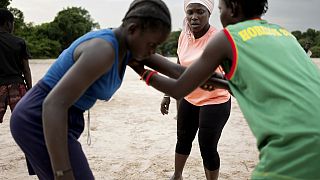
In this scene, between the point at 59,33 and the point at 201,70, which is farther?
the point at 59,33

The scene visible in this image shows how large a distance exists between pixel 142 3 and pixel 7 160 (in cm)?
376

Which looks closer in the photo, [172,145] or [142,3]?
[142,3]

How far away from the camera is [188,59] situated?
383 centimetres

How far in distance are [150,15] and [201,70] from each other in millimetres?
365

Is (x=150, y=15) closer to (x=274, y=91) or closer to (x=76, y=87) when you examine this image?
(x=76, y=87)

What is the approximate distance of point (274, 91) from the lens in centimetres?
172

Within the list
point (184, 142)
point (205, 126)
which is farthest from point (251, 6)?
point (184, 142)

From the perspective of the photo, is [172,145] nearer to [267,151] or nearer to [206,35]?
[206,35]

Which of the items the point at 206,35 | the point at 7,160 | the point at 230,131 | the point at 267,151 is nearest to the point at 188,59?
the point at 206,35

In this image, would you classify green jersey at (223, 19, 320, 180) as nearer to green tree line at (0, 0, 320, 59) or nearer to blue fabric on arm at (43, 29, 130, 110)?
blue fabric on arm at (43, 29, 130, 110)

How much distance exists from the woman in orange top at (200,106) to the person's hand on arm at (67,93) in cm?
193

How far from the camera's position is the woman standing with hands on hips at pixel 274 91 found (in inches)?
66.7

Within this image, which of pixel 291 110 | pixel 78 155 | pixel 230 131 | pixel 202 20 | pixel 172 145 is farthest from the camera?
pixel 230 131

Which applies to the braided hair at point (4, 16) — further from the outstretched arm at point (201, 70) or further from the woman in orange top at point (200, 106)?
the outstretched arm at point (201, 70)
